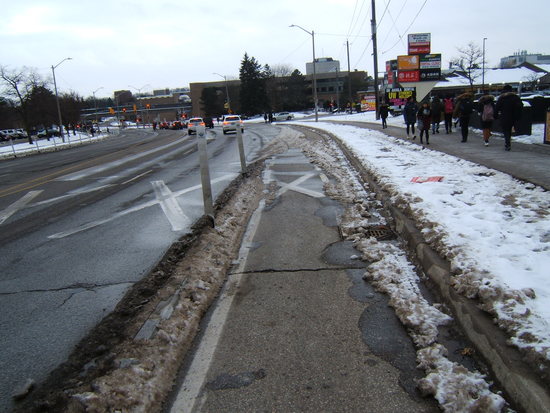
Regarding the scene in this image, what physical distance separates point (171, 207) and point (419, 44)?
38918 millimetres

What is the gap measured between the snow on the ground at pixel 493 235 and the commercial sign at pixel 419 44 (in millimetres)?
34760

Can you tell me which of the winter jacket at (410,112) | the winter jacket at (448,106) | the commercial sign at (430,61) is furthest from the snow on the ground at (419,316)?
the commercial sign at (430,61)

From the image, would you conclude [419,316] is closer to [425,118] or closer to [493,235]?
[493,235]

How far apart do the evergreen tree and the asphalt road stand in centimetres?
8507

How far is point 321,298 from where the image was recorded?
433cm

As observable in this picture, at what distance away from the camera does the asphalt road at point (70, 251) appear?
3.74 metres

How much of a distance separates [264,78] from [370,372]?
98.7 meters

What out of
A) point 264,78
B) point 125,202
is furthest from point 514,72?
point 125,202

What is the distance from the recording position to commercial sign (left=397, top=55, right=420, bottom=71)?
1505 inches

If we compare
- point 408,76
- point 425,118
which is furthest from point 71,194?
point 408,76

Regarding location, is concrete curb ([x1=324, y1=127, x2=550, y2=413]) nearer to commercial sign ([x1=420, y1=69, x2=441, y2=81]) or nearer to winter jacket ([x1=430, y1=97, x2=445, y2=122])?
winter jacket ([x1=430, y1=97, x2=445, y2=122])

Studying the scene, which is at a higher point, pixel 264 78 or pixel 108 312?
pixel 264 78

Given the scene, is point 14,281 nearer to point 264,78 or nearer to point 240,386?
point 240,386

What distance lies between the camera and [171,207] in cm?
866
